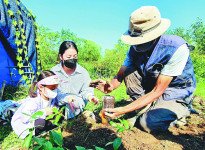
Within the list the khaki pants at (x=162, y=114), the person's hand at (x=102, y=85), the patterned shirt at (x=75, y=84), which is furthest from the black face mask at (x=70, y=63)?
the khaki pants at (x=162, y=114)

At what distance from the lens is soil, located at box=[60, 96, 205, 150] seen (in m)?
1.62

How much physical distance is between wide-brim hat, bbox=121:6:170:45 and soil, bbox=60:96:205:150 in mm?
1194

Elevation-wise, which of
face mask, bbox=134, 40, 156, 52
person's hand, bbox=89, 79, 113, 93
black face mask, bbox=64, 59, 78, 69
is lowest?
person's hand, bbox=89, 79, 113, 93

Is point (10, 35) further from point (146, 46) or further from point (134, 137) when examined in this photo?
point (134, 137)

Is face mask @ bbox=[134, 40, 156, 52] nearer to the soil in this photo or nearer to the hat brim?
the hat brim

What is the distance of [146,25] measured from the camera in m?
1.64

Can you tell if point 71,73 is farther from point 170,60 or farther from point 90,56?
point 90,56

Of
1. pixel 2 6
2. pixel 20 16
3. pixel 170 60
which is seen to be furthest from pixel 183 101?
pixel 20 16

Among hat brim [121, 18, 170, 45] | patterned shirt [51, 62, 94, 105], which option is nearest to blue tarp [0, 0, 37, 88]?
patterned shirt [51, 62, 94, 105]

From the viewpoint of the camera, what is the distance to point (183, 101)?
6.86 ft

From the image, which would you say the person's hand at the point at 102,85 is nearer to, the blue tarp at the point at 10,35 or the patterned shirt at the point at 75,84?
the patterned shirt at the point at 75,84

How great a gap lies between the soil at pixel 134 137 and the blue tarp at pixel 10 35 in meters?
3.41

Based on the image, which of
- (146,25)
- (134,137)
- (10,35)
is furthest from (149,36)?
(10,35)

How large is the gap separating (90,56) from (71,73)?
11256mm
